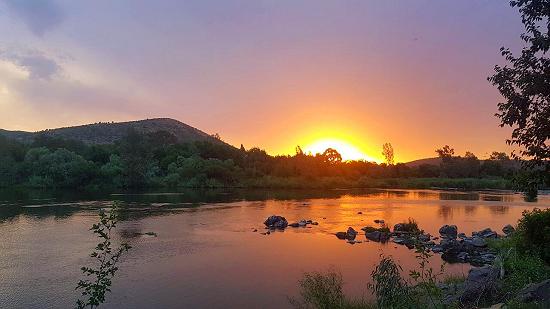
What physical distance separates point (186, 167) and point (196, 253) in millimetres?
81965

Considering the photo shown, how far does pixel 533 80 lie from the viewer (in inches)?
441

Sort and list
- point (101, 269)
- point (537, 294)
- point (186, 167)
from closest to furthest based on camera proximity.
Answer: point (101, 269) → point (537, 294) → point (186, 167)

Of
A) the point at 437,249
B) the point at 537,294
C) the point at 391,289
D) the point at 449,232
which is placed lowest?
the point at 437,249

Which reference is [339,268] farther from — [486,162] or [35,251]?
[486,162]

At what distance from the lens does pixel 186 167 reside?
109312mm

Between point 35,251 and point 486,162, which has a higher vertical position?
point 486,162

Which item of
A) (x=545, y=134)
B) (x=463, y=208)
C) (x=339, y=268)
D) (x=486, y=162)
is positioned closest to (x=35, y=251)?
(x=339, y=268)

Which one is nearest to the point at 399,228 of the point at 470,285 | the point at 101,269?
the point at 470,285

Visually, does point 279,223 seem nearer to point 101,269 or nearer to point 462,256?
point 462,256

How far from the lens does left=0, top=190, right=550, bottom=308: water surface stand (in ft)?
64.4

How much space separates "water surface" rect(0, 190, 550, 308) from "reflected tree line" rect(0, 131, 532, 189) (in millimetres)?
47515

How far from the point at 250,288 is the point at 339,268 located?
20.0 ft

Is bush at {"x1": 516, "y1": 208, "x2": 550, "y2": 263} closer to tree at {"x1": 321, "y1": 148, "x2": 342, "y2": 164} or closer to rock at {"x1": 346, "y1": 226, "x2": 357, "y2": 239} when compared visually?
rock at {"x1": 346, "y1": 226, "x2": 357, "y2": 239}

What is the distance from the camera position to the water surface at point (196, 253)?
19625 millimetres
